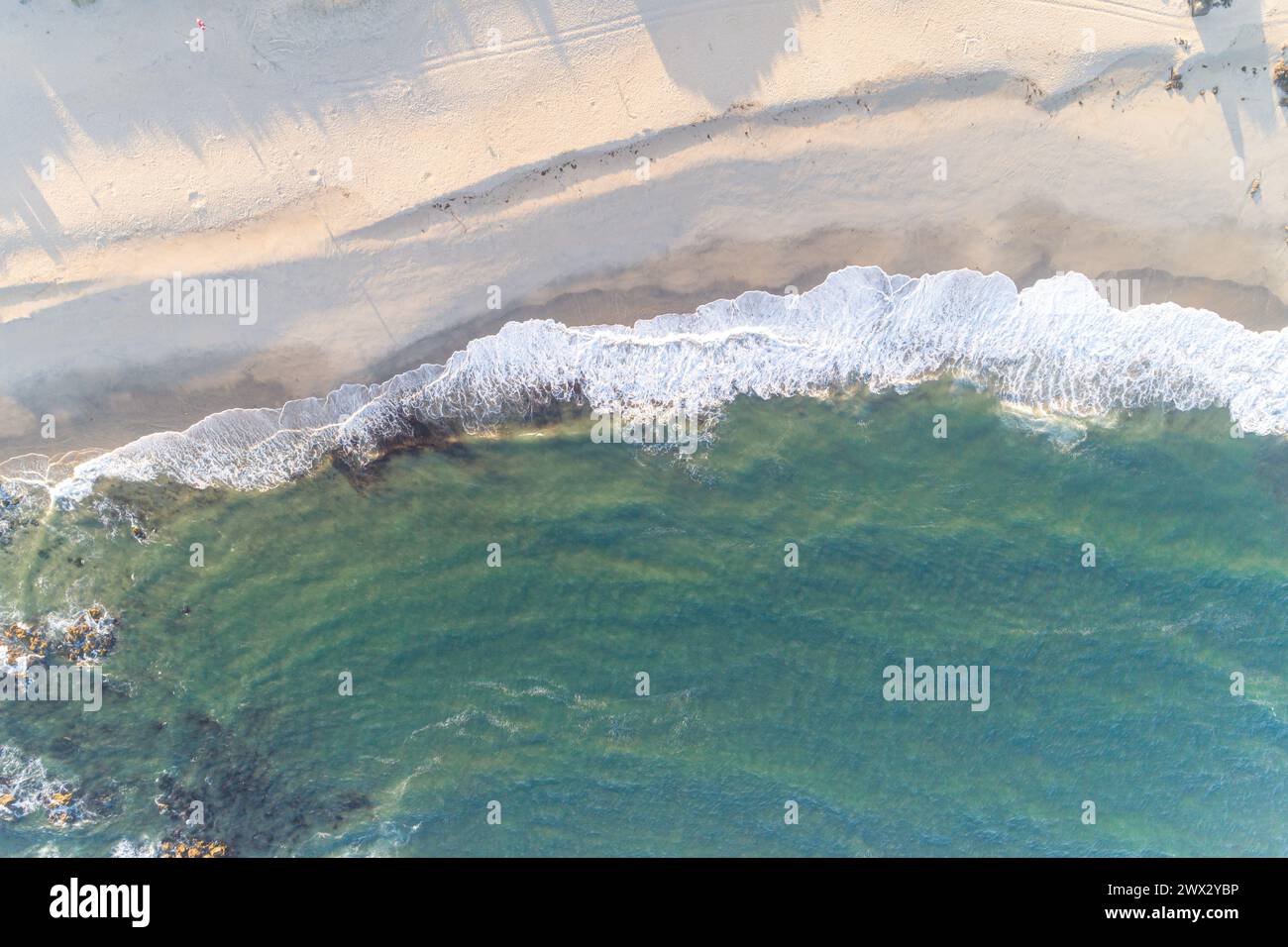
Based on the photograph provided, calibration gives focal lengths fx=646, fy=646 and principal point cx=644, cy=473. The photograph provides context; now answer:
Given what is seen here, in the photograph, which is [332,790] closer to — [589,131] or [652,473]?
[652,473]

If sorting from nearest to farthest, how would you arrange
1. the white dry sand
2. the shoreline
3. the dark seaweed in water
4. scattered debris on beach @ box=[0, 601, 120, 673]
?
the white dry sand
scattered debris on beach @ box=[0, 601, 120, 673]
the shoreline
the dark seaweed in water

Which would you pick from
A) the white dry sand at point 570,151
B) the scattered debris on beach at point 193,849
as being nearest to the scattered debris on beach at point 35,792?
the scattered debris on beach at point 193,849

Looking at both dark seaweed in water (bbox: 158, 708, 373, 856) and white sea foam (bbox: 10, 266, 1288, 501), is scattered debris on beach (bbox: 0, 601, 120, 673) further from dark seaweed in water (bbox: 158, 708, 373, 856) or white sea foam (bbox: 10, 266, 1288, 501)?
white sea foam (bbox: 10, 266, 1288, 501)

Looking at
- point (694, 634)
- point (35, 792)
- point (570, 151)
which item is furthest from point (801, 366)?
point (35, 792)

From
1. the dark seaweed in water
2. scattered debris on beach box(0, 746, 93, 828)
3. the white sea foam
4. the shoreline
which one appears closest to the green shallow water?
the dark seaweed in water

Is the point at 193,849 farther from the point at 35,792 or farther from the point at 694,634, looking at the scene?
the point at 694,634

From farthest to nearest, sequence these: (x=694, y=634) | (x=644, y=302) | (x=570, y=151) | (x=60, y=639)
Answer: (x=694, y=634) < (x=644, y=302) < (x=60, y=639) < (x=570, y=151)

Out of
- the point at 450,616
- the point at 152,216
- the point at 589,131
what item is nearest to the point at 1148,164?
the point at 589,131
